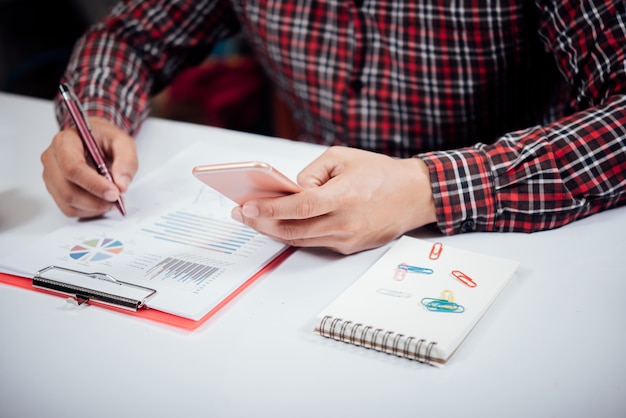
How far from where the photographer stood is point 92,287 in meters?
0.75

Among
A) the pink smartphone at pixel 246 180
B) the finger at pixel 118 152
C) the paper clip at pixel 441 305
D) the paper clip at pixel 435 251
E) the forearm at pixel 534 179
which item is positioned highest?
the pink smartphone at pixel 246 180

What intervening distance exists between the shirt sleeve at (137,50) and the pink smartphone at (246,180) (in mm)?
467

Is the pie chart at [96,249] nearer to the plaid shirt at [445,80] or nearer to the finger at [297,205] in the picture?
the finger at [297,205]

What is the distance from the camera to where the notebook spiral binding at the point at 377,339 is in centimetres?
63

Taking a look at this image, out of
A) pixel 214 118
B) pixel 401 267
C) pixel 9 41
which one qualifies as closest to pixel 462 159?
pixel 401 267

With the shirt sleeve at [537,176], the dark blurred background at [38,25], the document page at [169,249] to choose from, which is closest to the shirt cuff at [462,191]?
the shirt sleeve at [537,176]

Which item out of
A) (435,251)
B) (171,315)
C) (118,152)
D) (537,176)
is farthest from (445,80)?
(171,315)

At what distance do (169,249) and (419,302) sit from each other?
0.32 m

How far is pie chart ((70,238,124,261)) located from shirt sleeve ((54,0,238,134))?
341mm

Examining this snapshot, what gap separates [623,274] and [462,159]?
23 cm

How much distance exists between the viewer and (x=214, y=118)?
249 cm

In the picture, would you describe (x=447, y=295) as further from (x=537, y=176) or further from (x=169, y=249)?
(x=169, y=249)

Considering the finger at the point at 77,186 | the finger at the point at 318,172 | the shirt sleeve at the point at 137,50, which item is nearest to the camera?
the finger at the point at 318,172

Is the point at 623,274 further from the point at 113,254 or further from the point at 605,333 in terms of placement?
the point at 113,254
